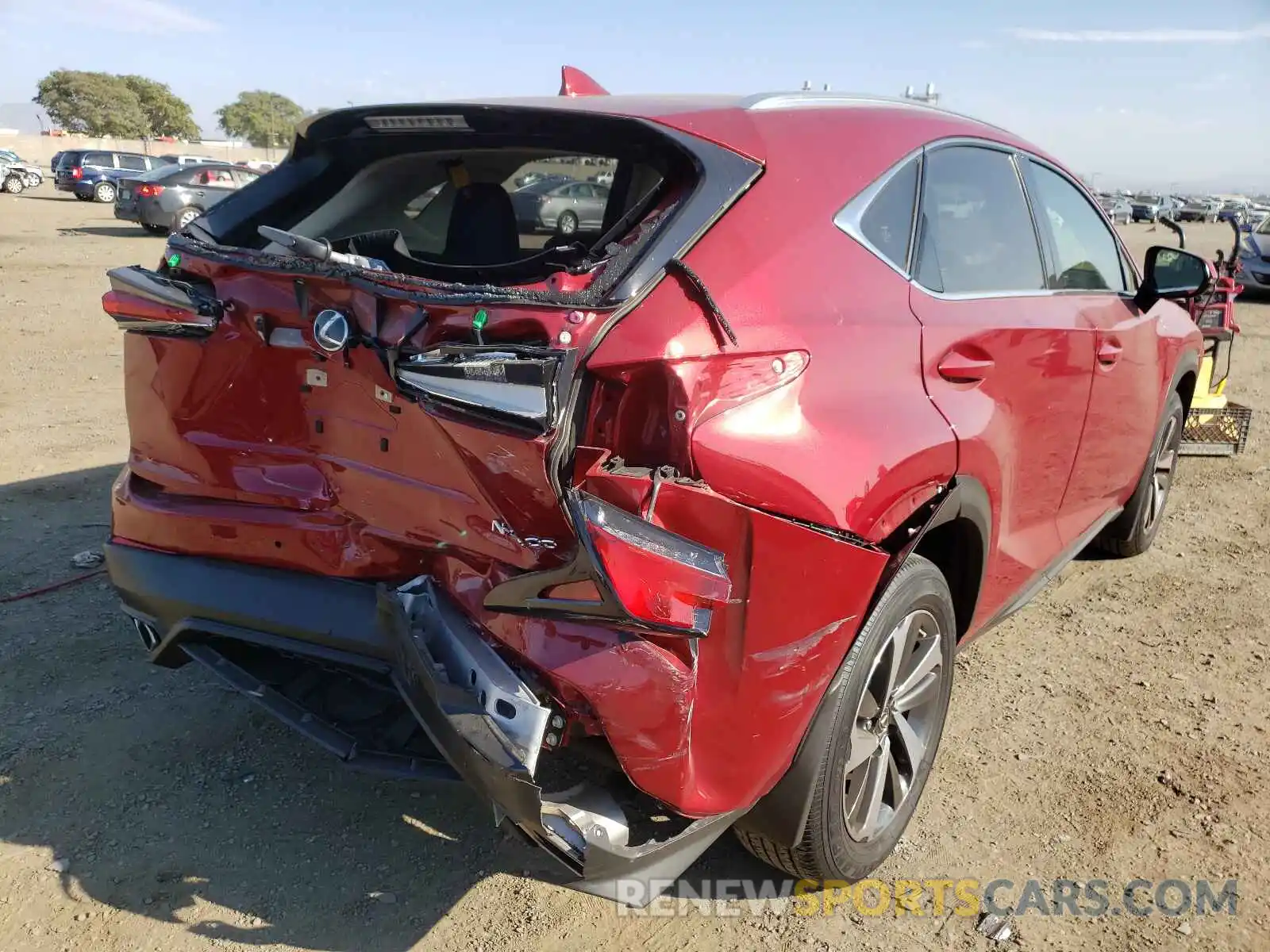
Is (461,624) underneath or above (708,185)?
underneath

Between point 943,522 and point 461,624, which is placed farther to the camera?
point 943,522

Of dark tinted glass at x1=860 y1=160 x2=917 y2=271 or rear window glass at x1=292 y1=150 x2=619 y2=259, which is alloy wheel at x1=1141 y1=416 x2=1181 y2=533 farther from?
rear window glass at x1=292 y1=150 x2=619 y2=259

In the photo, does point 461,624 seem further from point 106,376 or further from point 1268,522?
point 106,376

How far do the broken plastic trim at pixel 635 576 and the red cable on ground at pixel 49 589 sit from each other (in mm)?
3191

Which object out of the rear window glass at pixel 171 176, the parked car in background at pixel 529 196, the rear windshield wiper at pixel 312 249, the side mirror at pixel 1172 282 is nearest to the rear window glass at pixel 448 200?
the parked car in background at pixel 529 196

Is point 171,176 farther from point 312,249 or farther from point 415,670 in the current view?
point 415,670

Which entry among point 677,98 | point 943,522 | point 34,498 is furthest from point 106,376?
point 943,522

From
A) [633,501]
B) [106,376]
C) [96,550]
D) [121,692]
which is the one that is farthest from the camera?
[106,376]

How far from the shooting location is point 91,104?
2997 inches

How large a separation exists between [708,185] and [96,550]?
371cm

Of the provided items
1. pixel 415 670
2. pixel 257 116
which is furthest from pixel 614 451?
pixel 257 116

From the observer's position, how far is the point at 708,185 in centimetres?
207

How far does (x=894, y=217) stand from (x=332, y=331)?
141 centimetres

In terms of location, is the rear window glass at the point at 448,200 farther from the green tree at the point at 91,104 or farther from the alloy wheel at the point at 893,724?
the green tree at the point at 91,104
